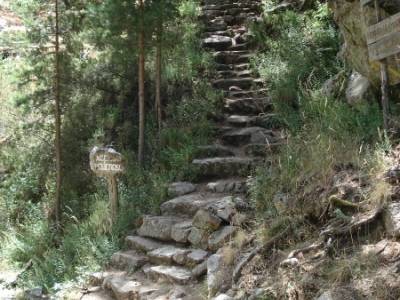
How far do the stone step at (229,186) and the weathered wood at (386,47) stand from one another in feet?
9.11

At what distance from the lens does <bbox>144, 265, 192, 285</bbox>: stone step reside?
621 centimetres

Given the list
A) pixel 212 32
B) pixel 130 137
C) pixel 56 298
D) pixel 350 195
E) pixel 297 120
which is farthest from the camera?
pixel 212 32

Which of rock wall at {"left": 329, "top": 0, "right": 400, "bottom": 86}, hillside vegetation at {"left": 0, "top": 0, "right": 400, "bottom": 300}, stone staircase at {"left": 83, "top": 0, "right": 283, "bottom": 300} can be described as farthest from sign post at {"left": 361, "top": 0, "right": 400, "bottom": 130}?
stone staircase at {"left": 83, "top": 0, "right": 283, "bottom": 300}

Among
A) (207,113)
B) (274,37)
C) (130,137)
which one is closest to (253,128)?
(207,113)

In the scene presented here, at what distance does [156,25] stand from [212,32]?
3.92 m

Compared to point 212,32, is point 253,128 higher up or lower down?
lower down

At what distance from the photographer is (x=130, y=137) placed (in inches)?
419

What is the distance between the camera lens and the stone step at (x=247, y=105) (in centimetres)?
1039

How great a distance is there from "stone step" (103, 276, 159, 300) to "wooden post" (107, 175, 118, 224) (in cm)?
148

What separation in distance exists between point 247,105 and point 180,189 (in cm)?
291

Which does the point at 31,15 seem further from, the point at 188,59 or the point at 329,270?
the point at 329,270

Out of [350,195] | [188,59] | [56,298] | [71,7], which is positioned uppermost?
[71,7]

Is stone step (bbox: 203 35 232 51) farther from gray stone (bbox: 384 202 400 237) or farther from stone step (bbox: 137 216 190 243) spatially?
gray stone (bbox: 384 202 400 237)

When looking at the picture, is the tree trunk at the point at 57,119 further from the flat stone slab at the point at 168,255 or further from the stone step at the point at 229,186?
the flat stone slab at the point at 168,255
